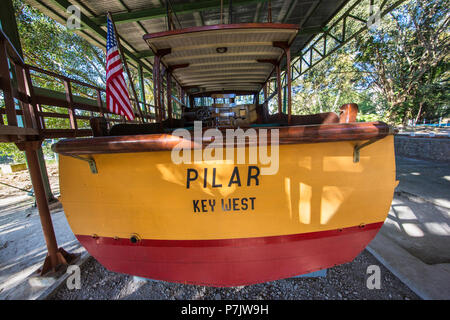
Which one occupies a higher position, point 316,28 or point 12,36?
point 316,28

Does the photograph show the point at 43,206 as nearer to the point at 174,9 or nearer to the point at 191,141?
the point at 191,141

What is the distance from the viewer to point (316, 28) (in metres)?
5.77

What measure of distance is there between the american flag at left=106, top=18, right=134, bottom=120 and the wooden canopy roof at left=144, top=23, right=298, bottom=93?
0.74 metres

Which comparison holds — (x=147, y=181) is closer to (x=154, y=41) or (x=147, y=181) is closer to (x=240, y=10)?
(x=154, y=41)

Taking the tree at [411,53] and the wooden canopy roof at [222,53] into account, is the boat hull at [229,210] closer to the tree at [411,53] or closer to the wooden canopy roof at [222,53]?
the wooden canopy roof at [222,53]

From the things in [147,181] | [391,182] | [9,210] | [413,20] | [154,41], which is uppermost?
[413,20]

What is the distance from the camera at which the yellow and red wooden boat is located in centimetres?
139

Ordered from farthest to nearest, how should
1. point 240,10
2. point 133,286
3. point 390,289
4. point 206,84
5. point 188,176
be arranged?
point 240,10 → point 206,84 → point 133,286 → point 390,289 → point 188,176

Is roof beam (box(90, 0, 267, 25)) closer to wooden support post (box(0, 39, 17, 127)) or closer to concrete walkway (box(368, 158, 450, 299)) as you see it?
wooden support post (box(0, 39, 17, 127))

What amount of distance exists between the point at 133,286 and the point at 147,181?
63.4 inches

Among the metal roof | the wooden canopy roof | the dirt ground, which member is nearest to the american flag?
the wooden canopy roof

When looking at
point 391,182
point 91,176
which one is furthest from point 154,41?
point 391,182

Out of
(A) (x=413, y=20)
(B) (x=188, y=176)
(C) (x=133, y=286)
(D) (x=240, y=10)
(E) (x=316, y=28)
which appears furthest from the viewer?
(A) (x=413, y=20)

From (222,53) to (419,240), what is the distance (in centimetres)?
431
